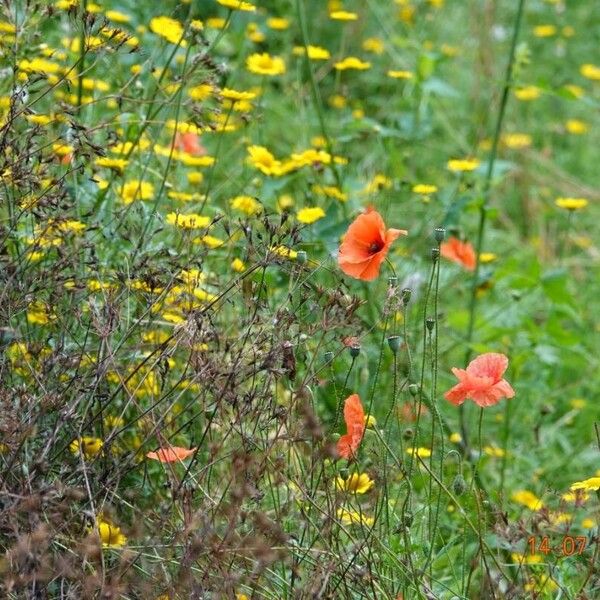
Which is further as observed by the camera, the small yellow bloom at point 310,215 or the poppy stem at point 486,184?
the poppy stem at point 486,184

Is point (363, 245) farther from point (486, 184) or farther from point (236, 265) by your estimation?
point (486, 184)

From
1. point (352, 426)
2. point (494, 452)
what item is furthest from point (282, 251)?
point (494, 452)

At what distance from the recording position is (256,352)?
211 centimetres

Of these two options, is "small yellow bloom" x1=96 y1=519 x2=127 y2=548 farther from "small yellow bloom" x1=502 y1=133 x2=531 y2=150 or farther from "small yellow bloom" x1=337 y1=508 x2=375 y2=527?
"small yellow bloom" x1=502 y1=133 x2=531 y2=150

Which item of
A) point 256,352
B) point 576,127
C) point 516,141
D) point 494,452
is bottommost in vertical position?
point 576,127

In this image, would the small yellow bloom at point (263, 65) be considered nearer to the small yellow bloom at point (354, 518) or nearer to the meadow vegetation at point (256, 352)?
the meadow vegetation at point (256, 352)

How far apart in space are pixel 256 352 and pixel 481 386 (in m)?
0.37

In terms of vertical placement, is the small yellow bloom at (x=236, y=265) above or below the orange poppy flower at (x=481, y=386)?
below

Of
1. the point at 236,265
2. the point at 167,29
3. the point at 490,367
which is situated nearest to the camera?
the point at 490,367

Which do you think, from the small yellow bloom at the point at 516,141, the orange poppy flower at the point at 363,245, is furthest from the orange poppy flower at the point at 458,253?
the small yellow bloom at the point at 516,141

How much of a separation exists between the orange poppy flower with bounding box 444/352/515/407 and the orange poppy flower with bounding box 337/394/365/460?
0.15 m

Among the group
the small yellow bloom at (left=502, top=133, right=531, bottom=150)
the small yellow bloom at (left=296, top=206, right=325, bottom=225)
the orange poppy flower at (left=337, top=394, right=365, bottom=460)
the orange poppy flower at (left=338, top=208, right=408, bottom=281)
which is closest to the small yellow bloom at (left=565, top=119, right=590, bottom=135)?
the small yellow bloom at (left=502, top=133, right=531, bottom=150)

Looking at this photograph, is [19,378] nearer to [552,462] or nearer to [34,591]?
[34,591]

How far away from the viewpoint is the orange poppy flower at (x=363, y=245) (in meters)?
2.24
